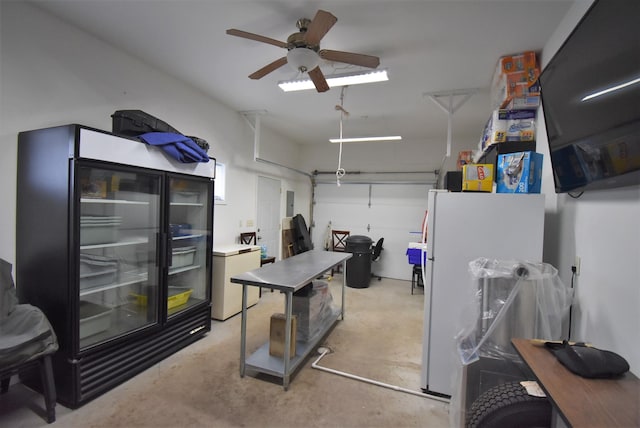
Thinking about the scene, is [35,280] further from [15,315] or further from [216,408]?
[216,408]

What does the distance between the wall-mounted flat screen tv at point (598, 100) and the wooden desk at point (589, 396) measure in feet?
2.58

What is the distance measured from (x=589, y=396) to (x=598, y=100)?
117cm

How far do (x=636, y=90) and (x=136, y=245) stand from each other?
333 centimetres

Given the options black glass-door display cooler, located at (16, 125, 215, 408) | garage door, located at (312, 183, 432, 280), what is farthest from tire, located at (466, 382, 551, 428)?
garage door, located at (312, 183, 432, 280)

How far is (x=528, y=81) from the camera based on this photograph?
7.79 ft

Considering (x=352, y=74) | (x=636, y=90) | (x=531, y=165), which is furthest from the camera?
(x=352, y=74)

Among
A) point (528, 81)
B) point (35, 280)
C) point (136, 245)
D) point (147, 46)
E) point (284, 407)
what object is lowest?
point (284, 407)

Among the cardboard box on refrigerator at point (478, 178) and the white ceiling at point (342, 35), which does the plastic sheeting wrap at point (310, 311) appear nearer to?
the cardboard box on refrigerator at point (478, 178)

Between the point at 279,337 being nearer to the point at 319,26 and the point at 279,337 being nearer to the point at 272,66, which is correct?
the point at 272,66

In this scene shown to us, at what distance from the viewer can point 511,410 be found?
1.21 m

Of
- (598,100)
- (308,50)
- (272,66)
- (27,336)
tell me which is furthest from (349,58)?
(27,336)

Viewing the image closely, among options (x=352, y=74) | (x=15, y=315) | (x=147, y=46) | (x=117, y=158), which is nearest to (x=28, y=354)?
(x=15, y=315)

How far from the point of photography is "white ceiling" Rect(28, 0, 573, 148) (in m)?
2.03

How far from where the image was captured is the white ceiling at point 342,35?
6.66ft
